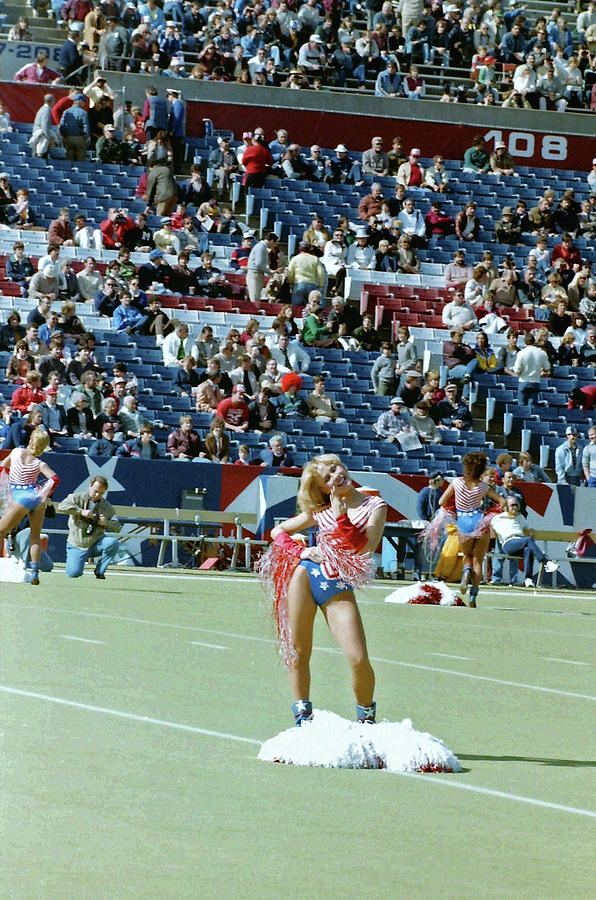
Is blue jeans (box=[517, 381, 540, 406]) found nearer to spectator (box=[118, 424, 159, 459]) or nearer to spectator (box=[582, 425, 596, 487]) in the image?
spectator (box=[582, 425, 596, 487])

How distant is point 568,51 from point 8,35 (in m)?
13.1

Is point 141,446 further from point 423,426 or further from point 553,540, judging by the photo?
point 553,540

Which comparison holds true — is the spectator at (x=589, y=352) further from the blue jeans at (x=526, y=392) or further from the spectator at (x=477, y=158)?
the spectator at (x=477, y=158)

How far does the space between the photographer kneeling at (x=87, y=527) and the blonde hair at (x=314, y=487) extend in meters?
11.6

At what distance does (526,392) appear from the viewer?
29359mm

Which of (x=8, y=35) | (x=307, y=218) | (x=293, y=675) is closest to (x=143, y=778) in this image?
(x=293, y=675)

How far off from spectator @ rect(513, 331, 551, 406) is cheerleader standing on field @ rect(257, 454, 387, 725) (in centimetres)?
2146

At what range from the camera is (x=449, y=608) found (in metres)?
19.5

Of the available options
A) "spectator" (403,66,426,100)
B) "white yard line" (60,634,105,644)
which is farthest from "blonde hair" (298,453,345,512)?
"spectator" (403,66,426,100)

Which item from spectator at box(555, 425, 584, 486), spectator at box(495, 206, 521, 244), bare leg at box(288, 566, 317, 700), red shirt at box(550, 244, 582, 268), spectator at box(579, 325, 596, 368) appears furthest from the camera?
spectator at box(495, 206, 521, 244)

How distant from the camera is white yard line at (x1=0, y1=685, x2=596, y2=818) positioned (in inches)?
272

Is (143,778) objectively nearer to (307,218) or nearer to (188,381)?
(188,381)

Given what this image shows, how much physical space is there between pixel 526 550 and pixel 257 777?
17862mm

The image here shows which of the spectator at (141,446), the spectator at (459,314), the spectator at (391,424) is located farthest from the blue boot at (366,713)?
the spectator at (459,314)
